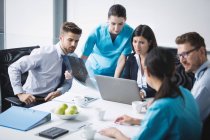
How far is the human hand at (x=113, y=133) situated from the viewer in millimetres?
1487

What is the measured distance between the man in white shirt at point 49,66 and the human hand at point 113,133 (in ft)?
3.25

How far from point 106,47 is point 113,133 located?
5.53ft

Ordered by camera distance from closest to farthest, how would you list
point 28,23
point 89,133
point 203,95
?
point 89,133, point 203,95, point 28,23

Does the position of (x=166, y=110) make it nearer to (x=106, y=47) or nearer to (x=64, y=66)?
(x=64, y=66)

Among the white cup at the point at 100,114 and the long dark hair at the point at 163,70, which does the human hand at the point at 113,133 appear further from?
the long dark hair at the point at 163,70

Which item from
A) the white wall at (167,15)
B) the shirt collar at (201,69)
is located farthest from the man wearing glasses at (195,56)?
the white wall at (167,15)

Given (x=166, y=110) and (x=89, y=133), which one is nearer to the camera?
(x=166, y=110)

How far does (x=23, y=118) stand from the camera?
5.61 ft

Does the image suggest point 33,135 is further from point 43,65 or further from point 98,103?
point 43,65

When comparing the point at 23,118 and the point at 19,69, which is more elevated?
the point at 19,69

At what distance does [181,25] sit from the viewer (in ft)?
11.8

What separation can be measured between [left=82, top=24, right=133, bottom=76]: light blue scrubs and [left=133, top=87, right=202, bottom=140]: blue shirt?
1.77 meters

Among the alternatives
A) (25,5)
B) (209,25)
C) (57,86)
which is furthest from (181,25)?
(25,5)

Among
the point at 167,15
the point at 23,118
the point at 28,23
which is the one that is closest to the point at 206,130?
the point at 23,118
